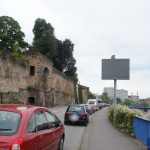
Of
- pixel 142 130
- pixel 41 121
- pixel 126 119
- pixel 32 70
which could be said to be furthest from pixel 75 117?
pixel 32 70

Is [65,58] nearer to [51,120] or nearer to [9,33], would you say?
[9,33]

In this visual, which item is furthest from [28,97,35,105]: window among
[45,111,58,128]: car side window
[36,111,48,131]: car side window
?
[36,111,48,131]: car side window

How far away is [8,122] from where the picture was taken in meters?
9.05

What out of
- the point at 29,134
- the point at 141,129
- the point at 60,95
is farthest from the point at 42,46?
the point at 29,134

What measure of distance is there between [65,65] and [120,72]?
2911 inches

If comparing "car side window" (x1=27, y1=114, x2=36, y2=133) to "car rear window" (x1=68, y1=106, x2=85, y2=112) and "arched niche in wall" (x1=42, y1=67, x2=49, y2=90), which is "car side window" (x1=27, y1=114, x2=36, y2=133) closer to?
"car rear window" (x1=68, y1=106, x2=85, y2=112)

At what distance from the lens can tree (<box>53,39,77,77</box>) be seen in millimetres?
102500

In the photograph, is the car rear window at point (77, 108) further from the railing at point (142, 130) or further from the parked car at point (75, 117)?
the railing at point (142, 130)

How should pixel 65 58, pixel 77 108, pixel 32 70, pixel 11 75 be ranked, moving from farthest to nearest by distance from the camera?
pixel 65 58
pixel 32 70
pixel 11 75
pixel 77 108

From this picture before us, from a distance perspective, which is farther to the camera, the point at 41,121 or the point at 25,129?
the point at 41,121

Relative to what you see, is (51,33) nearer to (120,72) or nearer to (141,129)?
(120,72)

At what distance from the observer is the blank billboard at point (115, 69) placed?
102ft

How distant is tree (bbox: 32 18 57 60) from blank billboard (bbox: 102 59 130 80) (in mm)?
59719

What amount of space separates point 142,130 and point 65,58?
87137mm
